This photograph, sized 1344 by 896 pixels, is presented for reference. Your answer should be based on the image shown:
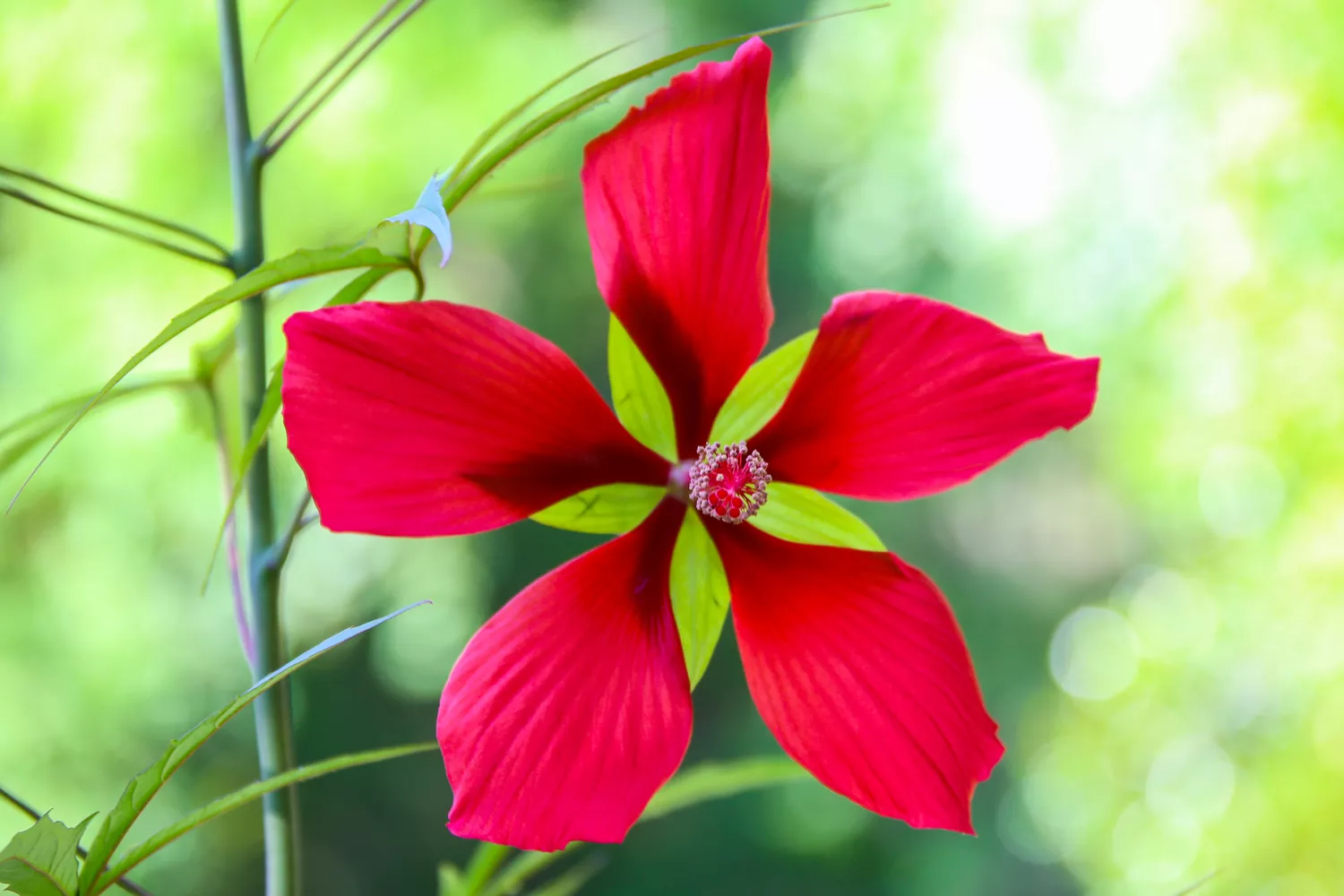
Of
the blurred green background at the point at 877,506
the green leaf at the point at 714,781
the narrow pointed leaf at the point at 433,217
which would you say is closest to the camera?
the narrow pointed leaf at the point at 433,217

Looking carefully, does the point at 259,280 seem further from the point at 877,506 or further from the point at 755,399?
the point at 877,506

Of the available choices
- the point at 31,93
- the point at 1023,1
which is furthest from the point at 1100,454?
the point at 31,93

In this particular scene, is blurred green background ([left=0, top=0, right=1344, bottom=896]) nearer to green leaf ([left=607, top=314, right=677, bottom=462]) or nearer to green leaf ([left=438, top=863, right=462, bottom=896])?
green leaf ([left=438, top=863, right=462, bottom=896])

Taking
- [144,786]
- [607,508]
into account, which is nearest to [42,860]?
[144,786]

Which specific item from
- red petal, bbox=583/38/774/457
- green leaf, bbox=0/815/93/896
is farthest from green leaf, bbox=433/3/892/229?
green leaf, bbox=0/815/93/896

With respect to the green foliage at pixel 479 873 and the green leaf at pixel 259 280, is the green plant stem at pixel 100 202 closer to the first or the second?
the green leaf at pixel 259 280

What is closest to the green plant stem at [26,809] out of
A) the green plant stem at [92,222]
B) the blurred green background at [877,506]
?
the green plant stem at [92,222]
